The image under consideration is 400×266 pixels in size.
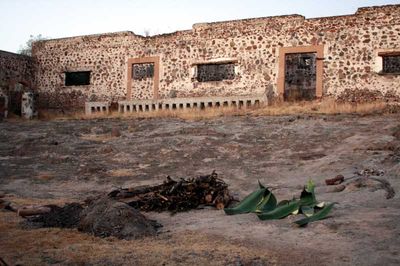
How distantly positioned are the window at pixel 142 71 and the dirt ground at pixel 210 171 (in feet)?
11.9

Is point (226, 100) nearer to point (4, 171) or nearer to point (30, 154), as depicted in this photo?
point (30, 154)

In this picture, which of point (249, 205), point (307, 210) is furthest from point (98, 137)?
point (307, 210)

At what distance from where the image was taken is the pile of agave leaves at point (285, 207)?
16.5ft

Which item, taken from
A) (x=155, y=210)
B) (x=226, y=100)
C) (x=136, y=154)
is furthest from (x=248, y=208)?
(x=226, y=100)

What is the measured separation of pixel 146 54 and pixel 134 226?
49.3 ft

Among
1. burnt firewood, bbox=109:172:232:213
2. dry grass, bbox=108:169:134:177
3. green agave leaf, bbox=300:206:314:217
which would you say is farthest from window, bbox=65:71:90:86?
green agave leaf, bbox=300:206:314:217

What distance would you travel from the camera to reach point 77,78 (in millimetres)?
21031

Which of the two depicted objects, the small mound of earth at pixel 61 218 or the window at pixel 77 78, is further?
the window at pixel 77 78

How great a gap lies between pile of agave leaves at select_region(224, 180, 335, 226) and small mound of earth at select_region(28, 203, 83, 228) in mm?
1990

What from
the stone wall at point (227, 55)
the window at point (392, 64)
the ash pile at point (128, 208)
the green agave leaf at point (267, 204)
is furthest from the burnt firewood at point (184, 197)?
the window at point (392, 64)

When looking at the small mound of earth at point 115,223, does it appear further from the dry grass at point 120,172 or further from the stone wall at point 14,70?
the stone wall at point 14,70

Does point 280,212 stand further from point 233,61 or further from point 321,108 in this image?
point 233,61

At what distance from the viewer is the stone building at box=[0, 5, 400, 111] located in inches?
603

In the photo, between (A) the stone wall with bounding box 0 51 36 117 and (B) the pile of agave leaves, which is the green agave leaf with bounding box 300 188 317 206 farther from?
(A) the stone wall with bounding box 0 51 36 117
